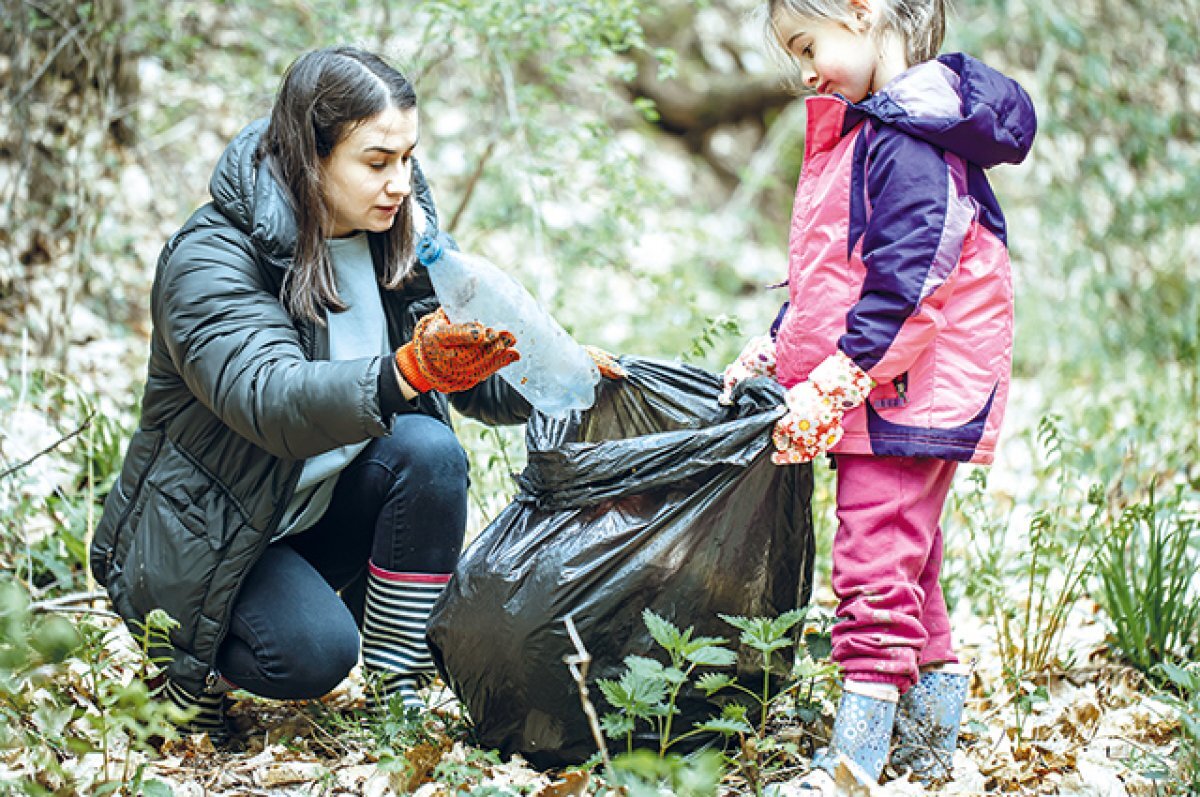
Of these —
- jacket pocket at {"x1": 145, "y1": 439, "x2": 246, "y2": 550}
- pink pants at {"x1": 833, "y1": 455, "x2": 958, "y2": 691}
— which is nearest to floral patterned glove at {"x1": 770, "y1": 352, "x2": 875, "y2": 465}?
pink pants at {"x1": 833, "y1": 455, "x2": 958, "y2": 691}

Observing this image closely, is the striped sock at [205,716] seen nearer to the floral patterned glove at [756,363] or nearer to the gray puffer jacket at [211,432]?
the gray puffer jacket at [211,432]

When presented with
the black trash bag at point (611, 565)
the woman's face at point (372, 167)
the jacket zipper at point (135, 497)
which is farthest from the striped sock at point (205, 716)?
the woman's face at point (372, 167)

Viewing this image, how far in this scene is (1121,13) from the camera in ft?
19.8

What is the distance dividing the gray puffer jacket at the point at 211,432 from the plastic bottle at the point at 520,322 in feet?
0.93

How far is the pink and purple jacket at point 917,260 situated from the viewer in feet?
6.09

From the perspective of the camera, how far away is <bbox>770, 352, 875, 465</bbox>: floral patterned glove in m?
1.84

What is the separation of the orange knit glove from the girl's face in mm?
766

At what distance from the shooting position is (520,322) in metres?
2.10

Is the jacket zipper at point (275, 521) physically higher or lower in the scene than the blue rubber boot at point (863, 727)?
higher

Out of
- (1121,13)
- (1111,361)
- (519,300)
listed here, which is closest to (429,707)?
(519,300)

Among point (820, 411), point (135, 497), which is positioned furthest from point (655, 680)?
point (135, 497)

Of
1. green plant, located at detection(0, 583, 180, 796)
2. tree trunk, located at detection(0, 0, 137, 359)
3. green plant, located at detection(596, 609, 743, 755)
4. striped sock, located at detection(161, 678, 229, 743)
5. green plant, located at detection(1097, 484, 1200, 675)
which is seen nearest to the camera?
green plant, located at detection(0, 583, 180, 796)

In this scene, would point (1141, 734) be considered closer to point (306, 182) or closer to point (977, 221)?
point (977, 221)

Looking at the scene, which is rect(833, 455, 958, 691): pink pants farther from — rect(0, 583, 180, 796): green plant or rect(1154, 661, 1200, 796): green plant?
rect(0, 583, 180, 796): green plant
